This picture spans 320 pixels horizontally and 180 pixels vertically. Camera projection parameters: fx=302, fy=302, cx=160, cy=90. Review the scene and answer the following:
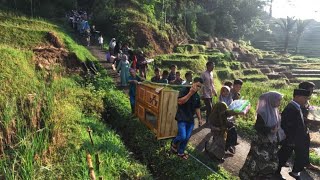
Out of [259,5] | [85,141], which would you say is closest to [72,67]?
[85,141]

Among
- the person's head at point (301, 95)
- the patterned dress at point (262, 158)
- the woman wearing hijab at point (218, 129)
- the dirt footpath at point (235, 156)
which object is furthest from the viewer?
the dirt footpath at point (235, 156)

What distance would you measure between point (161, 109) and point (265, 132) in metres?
2.39

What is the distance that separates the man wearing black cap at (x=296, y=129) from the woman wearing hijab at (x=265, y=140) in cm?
27

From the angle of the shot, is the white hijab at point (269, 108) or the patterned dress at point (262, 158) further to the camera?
the patterned dress at point (262, 158)

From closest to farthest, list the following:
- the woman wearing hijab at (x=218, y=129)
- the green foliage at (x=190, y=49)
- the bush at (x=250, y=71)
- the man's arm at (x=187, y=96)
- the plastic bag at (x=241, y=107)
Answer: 1. the man's arm at (x=187, y=96)
2. the plastic bag at (x=241, y=107)
3. the woman wearing hijab at (x=218, y=129)
4. the green foliage at (x=190, y=49)
5. the bush at (x=250, y=71)

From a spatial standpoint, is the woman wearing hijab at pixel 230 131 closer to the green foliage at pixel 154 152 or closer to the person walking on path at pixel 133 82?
the green foliage at pixel 154 152

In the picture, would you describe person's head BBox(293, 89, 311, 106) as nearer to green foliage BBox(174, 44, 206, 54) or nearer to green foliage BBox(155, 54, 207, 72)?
green foliage BBox(155, 54, 207, 72)

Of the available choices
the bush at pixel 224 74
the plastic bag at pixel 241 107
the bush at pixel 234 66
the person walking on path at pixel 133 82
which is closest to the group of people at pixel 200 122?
the plastic bag at pixel 241 107

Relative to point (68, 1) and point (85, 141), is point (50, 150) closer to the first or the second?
point (85, 141)

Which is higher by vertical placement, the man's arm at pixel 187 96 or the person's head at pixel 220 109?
the man's arm at pixel 187 96

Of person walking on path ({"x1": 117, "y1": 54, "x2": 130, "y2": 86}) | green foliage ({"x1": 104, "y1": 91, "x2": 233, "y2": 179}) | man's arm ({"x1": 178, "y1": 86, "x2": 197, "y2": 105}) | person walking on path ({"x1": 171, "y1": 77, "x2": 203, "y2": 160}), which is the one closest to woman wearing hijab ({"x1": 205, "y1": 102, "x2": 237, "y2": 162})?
green foliage ({"x1": 104, "y1": 91, "x2": 233, "y2": 179})

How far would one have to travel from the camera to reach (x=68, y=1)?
2586 cm

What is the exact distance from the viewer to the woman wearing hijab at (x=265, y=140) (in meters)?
5.12

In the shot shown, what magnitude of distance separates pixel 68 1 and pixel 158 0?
7740mm
